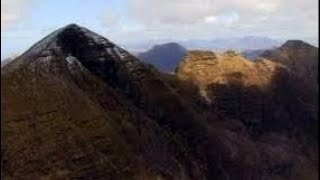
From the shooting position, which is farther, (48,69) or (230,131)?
(230,131)

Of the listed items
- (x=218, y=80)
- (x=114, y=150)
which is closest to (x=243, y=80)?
(x=218, y=80)

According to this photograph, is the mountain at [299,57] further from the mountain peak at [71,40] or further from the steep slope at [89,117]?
the mountain peak at [71,40]

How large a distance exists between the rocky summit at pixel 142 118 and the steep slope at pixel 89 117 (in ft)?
0.23

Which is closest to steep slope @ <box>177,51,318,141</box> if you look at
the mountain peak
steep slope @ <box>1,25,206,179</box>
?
steep slope @ <box>1,25,206,179</box>

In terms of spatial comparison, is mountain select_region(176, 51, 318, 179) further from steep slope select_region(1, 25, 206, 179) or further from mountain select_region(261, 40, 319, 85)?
steep slope select_region(1, 25, 206, 179)

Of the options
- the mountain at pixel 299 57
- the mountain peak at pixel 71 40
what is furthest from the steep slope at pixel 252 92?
the mountain peak at pixel 71 40

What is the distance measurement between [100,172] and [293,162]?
115 ft

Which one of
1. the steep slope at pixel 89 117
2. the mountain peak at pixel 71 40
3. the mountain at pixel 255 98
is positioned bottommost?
the mountain at pixel 255 98

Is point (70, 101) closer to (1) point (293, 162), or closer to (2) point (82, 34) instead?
(2) point (82, 34)

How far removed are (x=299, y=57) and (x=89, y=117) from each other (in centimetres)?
5949

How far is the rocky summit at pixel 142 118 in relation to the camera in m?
42.8

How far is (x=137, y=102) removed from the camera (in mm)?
57562

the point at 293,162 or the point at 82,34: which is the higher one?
the point at 82,34

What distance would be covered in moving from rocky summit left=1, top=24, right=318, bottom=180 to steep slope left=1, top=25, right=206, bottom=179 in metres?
0.07
